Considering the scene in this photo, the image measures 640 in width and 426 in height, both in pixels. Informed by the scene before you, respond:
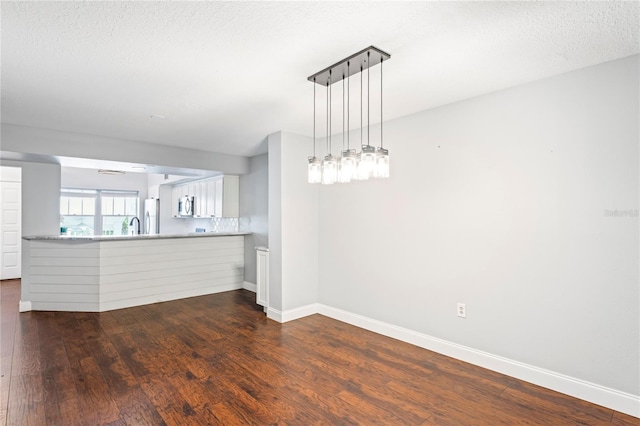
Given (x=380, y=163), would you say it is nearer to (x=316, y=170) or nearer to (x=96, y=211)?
(x=316, y=170)

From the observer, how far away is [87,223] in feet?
29.3

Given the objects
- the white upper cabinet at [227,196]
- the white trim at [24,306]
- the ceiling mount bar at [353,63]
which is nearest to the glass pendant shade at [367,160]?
the ceiling mount bar at [353,63]

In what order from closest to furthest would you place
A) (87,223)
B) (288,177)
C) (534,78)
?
(534,78)
(288,177)
(87,223)

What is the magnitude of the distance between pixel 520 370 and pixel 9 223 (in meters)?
9.04

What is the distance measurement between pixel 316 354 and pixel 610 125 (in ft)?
9.98

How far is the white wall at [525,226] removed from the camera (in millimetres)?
2367

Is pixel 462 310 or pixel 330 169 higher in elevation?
pixel 330 169

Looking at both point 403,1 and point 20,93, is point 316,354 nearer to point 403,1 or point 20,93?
point 403,1

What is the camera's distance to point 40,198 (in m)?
5.59

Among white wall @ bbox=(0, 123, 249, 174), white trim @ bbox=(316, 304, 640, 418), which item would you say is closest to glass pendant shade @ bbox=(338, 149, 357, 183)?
white trim @ bbox=(316, 304, 640, 418)

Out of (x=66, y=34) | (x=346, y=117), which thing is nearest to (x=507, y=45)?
(x=346, y=117)

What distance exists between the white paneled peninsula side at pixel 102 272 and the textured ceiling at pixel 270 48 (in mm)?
2005

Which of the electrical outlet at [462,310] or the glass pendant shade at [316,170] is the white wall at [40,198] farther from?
the electrical outlet at [462,310]

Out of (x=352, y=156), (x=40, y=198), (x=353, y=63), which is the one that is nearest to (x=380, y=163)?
(x=352, y=156)
